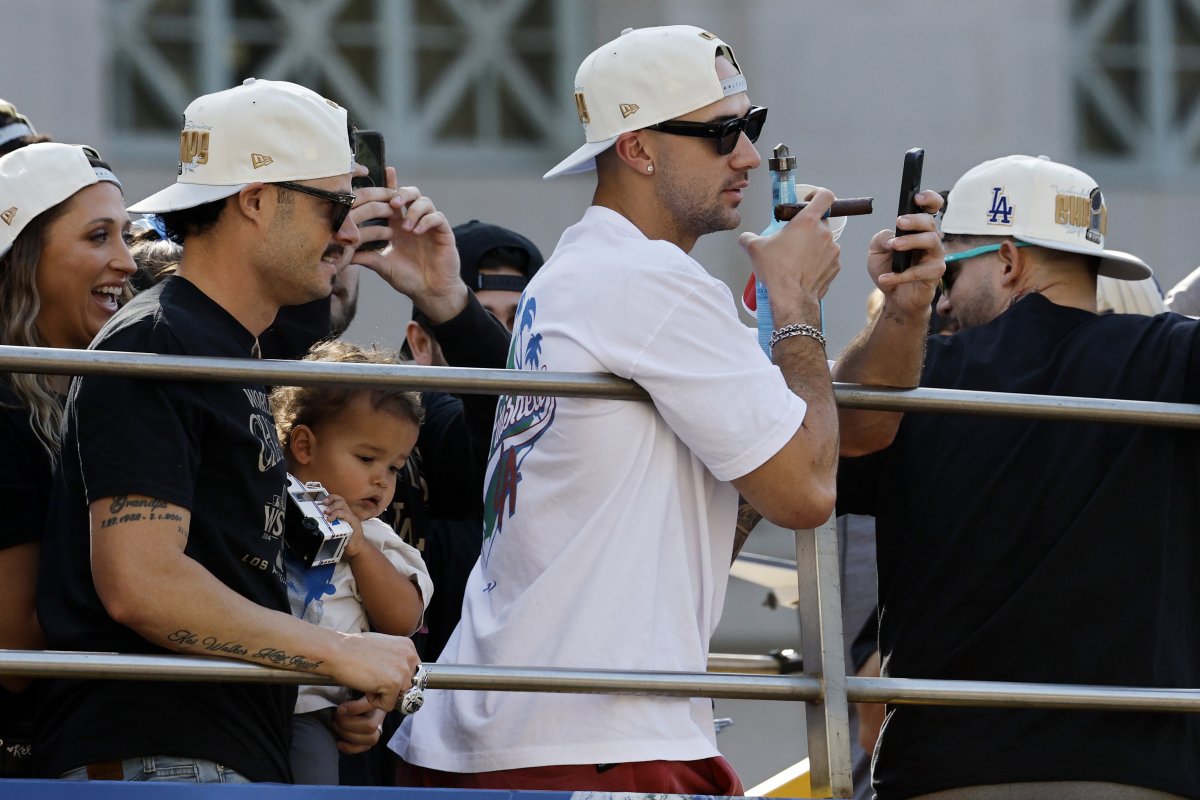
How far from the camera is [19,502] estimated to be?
3.43 metres

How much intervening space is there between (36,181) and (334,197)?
2.97 ft

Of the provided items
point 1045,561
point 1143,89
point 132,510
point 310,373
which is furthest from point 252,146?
point 1143,89

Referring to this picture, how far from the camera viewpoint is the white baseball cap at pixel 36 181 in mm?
3957

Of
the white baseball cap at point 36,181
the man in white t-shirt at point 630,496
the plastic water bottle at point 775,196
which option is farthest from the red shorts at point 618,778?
the white baseball cap at point 36,181

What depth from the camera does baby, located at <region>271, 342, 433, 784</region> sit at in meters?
3.82

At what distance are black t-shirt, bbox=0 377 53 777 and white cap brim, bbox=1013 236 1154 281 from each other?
2.21 m

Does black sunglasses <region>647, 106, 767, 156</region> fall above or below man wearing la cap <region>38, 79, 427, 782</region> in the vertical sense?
above

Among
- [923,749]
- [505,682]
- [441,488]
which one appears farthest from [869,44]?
[505,682]

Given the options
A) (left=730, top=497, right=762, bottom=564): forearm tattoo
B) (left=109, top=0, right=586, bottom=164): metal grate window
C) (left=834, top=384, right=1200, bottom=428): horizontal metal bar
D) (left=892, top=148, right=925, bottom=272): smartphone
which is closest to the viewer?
(left=834, top=384, right=1200, bottom=428): horizontal metal bar

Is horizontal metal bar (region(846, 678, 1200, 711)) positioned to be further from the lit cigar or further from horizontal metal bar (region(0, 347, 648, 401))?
the lit cigar

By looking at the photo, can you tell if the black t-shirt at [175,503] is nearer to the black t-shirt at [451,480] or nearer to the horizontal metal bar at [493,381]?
the horizontal metal bar at [493,381]

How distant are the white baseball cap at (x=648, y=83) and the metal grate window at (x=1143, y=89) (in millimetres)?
8224

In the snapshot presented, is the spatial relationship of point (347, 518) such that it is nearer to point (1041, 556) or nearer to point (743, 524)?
point (743, 524)

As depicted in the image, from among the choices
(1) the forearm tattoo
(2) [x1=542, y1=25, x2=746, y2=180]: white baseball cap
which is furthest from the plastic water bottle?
(1) the forearm tattoo
